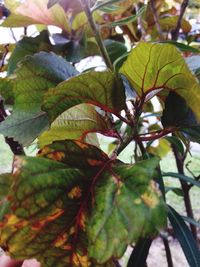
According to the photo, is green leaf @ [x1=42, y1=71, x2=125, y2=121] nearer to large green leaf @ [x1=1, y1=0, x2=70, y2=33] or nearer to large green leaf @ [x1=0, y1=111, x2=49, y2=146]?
large green leaf @ [x1=0, y1=111, x2=49, y2=146]

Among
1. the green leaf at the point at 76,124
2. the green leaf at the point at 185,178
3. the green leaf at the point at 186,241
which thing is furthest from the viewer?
the green leaf at the point at 185,178

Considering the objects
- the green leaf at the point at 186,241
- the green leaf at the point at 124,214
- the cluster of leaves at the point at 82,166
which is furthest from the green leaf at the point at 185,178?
the green leaf at the point at 124,214

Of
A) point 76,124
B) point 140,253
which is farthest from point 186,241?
point 76,124

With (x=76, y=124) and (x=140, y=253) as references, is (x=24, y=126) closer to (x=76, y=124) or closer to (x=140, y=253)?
(x=76, y=124)

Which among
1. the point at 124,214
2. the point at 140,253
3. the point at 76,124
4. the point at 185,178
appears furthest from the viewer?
the point at 185,178

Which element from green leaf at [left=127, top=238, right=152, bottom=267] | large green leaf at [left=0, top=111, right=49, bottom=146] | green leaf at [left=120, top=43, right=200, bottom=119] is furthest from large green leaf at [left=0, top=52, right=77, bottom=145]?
green leaf at [left=127, top=238, right=152, bottom=267]

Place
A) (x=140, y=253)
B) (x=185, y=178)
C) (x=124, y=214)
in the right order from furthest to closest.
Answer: (x=185, y=178)
(x=140, y=253)
(x=124, y=214)

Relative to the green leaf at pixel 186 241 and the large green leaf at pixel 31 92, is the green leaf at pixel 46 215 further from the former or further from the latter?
the green leaf at pixel 186 241
